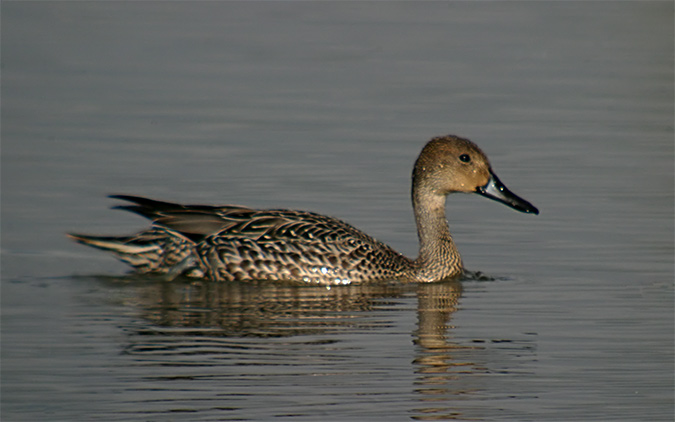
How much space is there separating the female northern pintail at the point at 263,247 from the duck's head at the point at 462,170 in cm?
1

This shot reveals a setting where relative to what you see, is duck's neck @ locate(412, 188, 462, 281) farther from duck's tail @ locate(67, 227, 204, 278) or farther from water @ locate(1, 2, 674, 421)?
duck's tail @ locate(67, 227, 204, 278)

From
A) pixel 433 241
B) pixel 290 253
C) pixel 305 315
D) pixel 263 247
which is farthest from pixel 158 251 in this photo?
pixel 433 241

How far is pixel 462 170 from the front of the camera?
35.4ft

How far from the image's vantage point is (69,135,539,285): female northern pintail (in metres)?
10.4

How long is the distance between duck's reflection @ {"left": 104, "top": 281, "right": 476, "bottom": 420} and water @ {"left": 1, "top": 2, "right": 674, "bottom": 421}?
28mm

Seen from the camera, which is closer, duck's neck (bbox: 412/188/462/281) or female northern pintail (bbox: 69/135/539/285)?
female northern pintail (bbox: 69/135/539/285)

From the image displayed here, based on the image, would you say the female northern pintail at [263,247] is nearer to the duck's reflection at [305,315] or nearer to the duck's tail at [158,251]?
the duck's tail at [158,251]

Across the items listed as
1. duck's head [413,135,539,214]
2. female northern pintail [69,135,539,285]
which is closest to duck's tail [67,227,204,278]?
female northern pintail [69,135,539,285]

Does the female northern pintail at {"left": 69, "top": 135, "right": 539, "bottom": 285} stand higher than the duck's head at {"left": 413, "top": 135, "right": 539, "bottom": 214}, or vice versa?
the duck's head at {"left": 413, "top": 135, "right": 539, "bottom": 214}

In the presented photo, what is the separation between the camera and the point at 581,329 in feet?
29.6

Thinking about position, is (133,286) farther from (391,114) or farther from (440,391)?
(391,114)

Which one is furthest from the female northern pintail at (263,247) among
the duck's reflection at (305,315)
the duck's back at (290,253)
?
the duck's reflection at (305,315)

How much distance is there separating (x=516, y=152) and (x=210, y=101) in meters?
3.91

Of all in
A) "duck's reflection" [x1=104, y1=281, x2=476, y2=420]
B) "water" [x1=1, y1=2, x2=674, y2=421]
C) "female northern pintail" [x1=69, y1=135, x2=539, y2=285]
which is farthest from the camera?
"female northern pintail" [x1=69, y1=135, x2=539, y2=285]
